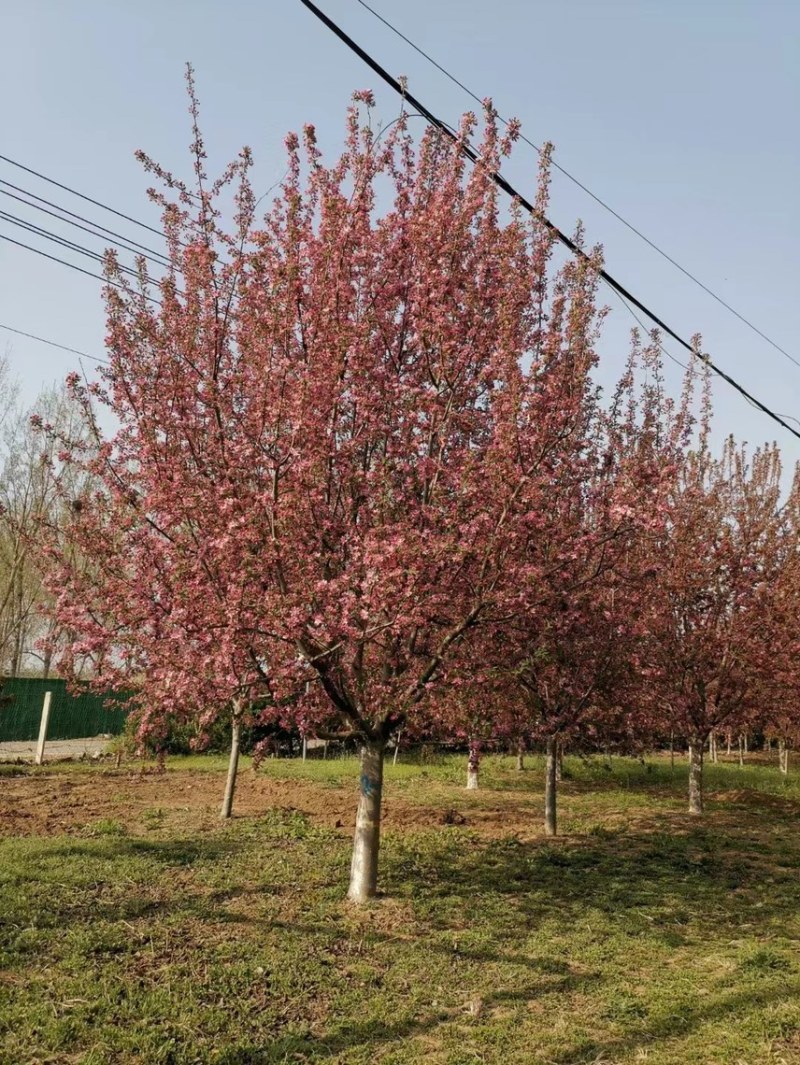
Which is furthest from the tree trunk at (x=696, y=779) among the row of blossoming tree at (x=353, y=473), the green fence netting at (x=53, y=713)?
A: the green fence netting at (x=53, y=713)

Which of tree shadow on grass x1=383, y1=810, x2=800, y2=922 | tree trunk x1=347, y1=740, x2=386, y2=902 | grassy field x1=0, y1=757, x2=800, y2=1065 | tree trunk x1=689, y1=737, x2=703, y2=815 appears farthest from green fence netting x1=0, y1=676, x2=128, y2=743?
tree trunk x1=347, y1=740, x2=386, y2=902

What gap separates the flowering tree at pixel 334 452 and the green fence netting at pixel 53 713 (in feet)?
61.5

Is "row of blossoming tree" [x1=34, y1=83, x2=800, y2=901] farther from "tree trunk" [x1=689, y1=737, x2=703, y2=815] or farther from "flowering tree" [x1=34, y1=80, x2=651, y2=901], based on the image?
"tree trunk" [x1=689, y1=737, x2=703, y2=815]

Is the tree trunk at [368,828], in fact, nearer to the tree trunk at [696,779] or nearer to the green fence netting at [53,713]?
the tree trunk at [696,779]

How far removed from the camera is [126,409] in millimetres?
7613

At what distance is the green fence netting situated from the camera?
25078mm

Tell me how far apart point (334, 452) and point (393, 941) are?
14.2ft

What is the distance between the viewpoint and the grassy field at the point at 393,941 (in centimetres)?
500

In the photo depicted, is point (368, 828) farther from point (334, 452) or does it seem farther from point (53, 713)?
point (53, 713)

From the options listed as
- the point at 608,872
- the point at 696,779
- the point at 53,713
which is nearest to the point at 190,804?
the point at 608,872

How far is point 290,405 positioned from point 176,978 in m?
4.49

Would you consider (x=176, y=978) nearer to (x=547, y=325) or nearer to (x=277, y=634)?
(x=277, y=634)

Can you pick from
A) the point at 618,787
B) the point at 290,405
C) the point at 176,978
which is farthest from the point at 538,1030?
the point at 618,787

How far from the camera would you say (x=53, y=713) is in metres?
26.7
